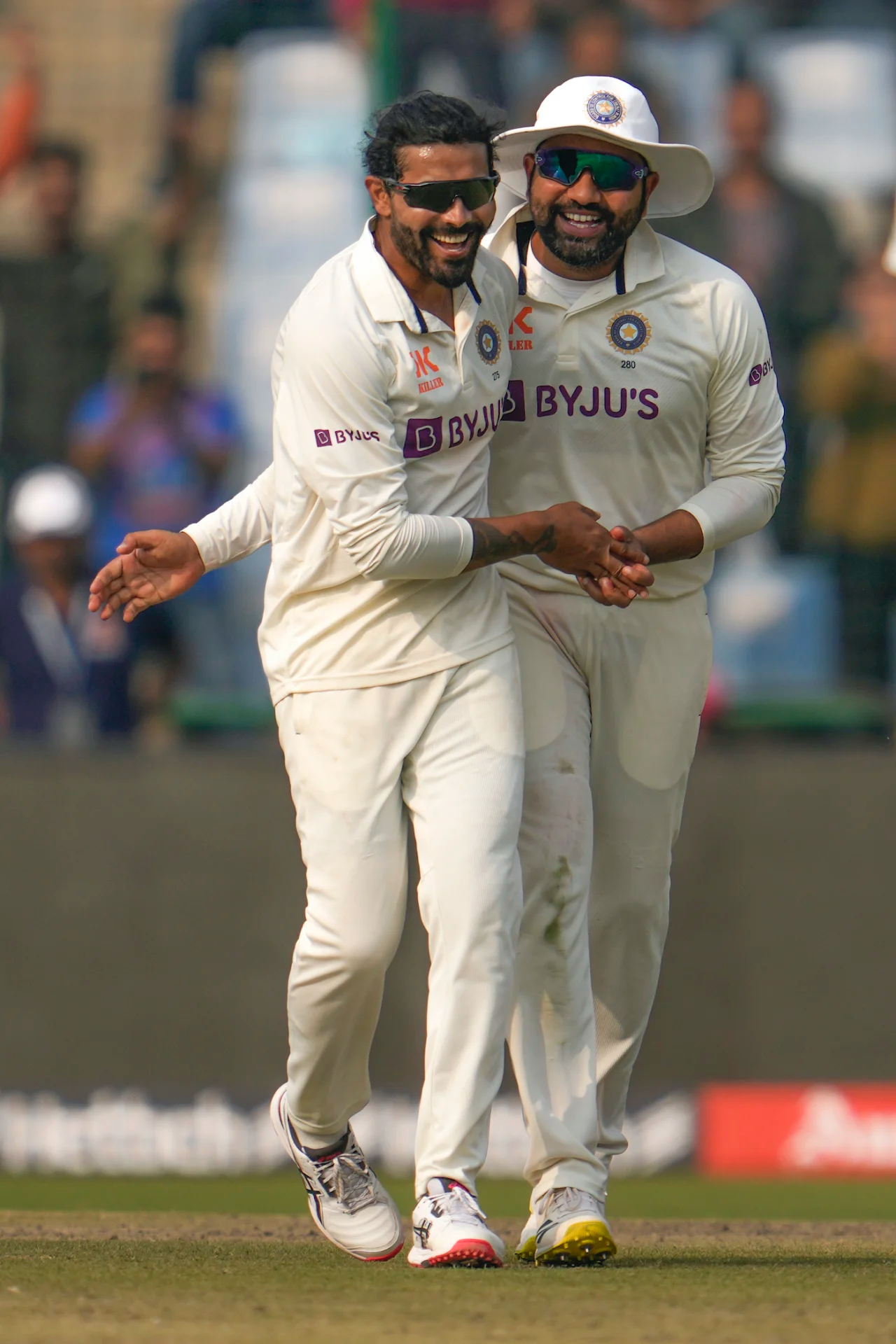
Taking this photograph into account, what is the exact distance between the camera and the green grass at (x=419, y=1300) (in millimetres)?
3215

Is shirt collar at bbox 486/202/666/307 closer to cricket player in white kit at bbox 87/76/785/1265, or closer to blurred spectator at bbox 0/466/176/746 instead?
cricket player in white kit at bbox 87/76/785/1265

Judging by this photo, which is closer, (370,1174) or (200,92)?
(370,1174)

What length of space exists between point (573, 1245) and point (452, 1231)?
0.97ft

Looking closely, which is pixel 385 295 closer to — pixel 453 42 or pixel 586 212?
pixel 586 212

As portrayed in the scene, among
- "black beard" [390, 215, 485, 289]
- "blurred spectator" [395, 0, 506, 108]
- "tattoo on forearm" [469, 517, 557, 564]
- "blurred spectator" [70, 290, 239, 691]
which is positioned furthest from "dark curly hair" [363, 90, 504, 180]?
"blurred spectator" [395, 0, 506, 108]

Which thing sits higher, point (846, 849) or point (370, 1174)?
point (370, 1174)

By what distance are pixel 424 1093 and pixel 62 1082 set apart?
417 centimetres

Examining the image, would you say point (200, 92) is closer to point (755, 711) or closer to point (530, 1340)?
point (755, 711)

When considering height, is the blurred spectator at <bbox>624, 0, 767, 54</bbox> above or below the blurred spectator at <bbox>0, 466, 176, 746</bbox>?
above

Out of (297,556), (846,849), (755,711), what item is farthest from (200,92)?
(297,556)

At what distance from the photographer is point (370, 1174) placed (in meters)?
4.32

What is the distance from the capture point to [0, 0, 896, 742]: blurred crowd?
846 centimetres

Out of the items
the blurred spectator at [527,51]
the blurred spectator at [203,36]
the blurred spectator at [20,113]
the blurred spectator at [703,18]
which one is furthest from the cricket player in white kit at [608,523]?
the blurred spectator at [20,113]

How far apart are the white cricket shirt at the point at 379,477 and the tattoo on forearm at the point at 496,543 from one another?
0.02m
